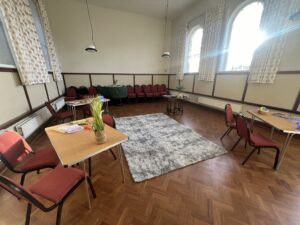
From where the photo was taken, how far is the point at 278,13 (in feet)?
10.5

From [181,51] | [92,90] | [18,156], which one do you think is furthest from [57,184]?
[181,51]

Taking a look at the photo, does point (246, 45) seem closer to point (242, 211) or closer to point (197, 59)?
point (197, 59)

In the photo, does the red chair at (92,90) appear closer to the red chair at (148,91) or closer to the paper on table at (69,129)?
the red chair at (148,91)

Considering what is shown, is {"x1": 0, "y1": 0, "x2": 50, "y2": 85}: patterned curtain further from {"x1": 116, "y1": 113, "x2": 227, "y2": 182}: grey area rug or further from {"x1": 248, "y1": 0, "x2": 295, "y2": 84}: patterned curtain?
{"x1": 248, "y1": 0, "x2": 295, "y2": 84}: patterned curtain

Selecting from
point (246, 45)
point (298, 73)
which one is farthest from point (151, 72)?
point (298, 73)

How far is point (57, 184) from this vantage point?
1249 mm

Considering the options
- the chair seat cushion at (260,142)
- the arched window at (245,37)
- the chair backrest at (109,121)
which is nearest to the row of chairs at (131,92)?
the arched window at (245,37)

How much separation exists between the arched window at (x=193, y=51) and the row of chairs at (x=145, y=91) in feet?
5.72

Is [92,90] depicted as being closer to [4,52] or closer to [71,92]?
[71,92]

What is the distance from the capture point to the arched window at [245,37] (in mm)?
3797

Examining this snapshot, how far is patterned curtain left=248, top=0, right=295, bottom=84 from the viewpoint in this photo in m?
3.13

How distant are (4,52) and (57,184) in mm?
2794

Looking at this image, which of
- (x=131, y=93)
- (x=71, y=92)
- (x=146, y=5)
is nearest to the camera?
(x=71, y=92)

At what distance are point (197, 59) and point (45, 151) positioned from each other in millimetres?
6604
